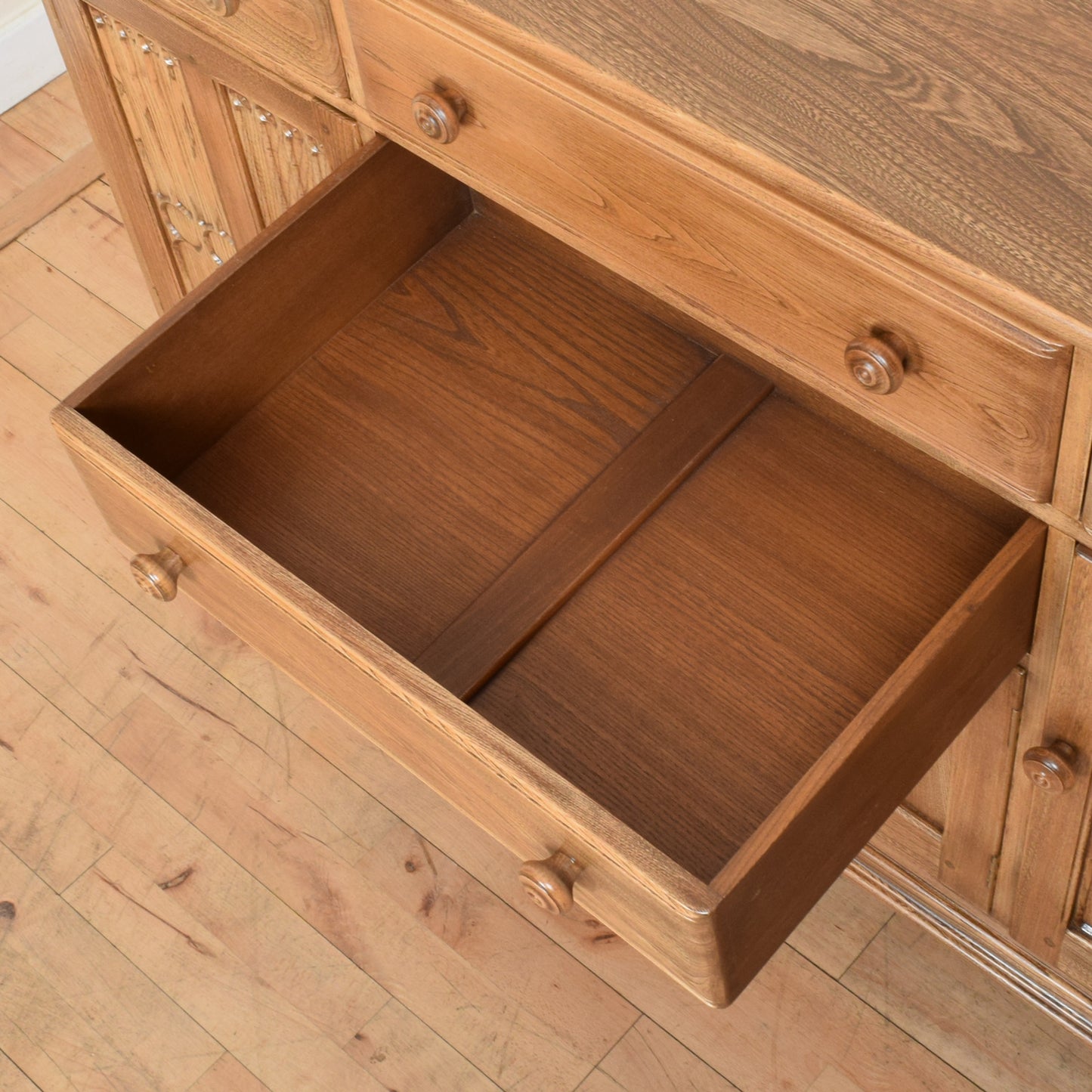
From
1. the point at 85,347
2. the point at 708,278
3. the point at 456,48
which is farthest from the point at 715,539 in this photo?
Result: the point at 85,347

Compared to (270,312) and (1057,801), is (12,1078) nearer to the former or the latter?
(270,312)

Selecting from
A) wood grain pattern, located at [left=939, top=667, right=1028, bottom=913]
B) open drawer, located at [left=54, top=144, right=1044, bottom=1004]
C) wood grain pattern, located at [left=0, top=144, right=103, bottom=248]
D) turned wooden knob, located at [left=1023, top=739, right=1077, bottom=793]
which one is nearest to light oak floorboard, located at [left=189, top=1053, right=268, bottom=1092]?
open drawer, located at [left=54, top=144, right=1044, bottom=1004]

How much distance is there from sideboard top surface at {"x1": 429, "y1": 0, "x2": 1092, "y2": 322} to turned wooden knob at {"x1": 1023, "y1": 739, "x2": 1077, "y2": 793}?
39 cm

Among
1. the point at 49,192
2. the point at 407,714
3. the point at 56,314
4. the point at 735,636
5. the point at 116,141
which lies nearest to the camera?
the point at 407,714

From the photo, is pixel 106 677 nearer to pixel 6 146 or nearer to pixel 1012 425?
pixel 6 146

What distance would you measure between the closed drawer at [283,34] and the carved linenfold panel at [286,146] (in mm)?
37

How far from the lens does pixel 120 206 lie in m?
1.55

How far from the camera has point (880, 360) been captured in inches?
31.7

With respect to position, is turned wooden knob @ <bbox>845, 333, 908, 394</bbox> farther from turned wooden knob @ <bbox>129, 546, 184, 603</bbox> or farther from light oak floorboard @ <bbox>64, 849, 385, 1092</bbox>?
light oak floorboard @ <bbox>64, 849, 385, 1092</bbox>

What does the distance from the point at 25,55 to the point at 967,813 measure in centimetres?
173

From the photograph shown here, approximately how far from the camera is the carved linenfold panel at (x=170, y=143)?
1296 millimetres

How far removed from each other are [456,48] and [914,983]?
2.89ft

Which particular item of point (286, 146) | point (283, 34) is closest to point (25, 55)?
point (286, 146)

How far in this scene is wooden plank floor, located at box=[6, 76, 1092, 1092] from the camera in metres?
1.30
